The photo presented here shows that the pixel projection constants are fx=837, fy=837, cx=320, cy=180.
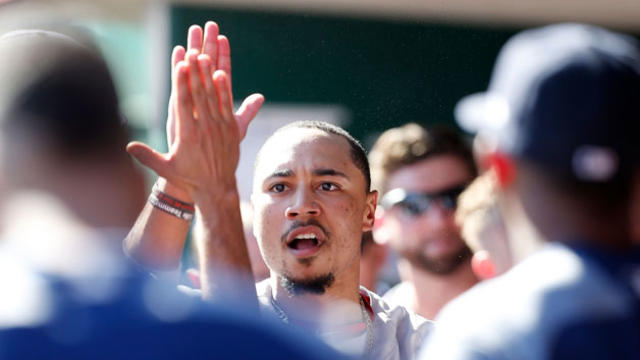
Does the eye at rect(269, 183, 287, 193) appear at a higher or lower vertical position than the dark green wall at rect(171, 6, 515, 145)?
lower

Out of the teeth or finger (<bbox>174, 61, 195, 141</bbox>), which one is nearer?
finger (<bbox>174, 61, 195, 141</bbox>)

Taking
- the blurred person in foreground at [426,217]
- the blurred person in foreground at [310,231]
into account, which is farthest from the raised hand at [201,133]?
the blurred person in foreground at [426,217]

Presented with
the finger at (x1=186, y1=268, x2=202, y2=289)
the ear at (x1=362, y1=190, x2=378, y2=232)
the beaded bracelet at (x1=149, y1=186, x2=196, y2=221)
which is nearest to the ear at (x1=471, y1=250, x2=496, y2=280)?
the ear at (x1=362, y1=190, x2=378, y2=232)

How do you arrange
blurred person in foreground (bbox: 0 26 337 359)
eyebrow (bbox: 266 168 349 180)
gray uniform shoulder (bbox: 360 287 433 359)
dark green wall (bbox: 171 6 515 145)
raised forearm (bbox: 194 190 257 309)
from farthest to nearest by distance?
dark green wall (bbox: 171 6 515 145) < eyebrow (bbox: 266 168 349 180) < gray uniform shoulder (bbox: 360 287 433 359) < raised forearm (bbox: 194 190 257 309) < blurred person in foreground (bbox: 0 26 337 359)

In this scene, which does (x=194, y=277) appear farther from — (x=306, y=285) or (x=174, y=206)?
(x=174, y=206)

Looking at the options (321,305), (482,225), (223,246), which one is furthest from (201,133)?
(482,225)

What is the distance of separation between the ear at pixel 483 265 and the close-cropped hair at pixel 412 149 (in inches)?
18.0

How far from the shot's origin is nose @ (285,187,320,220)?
8.24ft

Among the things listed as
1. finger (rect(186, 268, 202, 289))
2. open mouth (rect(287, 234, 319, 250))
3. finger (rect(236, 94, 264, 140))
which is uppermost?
finger (rect(236, 94, 264, 140))

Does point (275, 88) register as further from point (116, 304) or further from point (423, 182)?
point (116, 304)

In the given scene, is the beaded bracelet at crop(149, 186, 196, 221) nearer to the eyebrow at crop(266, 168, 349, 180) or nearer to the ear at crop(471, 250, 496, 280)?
the eyebrow at crop(266, 168, 349, 180)

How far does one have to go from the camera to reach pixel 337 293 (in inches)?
99.1

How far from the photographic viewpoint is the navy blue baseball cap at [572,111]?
1.41m

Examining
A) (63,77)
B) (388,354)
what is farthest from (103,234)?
(388,354)
